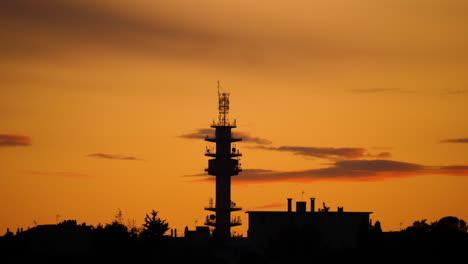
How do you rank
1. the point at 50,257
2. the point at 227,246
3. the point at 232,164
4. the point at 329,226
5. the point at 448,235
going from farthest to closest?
the point at 232,164, the point at 329,226, the point at 227,246, the point at 50,257, the point at 448,235

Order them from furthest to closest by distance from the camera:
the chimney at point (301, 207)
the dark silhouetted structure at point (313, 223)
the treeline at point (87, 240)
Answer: the chimney at point (301, 207)
the dark silhouetted structure at point (313, 223)
the treeline at point (87, 240)

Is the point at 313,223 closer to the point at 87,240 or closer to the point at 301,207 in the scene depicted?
the point at 301,207

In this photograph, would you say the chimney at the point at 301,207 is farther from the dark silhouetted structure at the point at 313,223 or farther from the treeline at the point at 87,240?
the treeline at the point at 87,240

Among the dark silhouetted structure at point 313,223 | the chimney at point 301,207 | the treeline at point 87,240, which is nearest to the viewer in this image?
the treeline at point 87,240

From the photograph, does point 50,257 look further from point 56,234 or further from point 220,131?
point 220,131

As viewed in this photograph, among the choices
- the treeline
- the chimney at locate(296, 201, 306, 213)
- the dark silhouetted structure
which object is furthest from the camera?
the chimney at locate(296, 201, 306, 213)

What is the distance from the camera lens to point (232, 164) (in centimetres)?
18750

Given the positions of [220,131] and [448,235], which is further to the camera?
[220,131]

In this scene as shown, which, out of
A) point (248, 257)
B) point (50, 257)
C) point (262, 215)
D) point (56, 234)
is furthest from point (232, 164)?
point (248, 257)

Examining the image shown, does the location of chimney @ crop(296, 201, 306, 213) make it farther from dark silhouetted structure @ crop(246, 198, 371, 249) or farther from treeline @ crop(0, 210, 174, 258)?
treeline @ crop(0, 210, 174, 258)

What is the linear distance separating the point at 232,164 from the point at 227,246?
1667 inches

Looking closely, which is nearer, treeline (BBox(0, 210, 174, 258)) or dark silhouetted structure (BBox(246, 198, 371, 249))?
treeline (BBox(0, 210, 174, 258))

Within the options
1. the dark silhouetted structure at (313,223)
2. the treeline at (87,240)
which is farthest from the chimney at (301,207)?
the treeline at (87,240)

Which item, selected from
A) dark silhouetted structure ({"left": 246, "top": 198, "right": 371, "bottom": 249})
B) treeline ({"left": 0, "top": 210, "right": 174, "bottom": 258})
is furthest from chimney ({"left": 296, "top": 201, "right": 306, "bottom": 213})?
treeline ({"left": 0, "top": 210, "right": 174, "bottom": 258})
